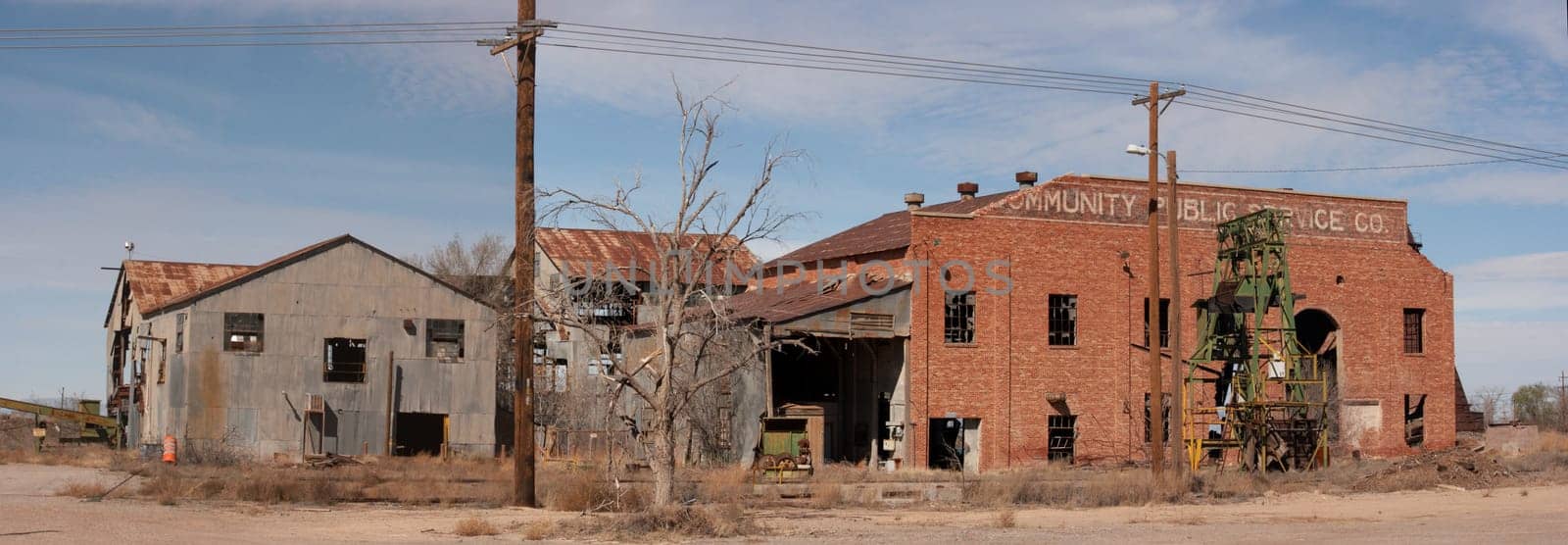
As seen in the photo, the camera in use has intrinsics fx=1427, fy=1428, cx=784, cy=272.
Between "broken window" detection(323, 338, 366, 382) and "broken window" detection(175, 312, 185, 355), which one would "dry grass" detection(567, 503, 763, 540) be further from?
"broken window" detection(175, 312, 185, 355)

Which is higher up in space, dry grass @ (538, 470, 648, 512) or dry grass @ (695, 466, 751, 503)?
dry grass @ (538, 470, 648, 512)

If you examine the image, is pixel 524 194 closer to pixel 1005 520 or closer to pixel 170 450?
pixel 1005 520

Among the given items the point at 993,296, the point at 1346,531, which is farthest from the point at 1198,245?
the point at 1346,531

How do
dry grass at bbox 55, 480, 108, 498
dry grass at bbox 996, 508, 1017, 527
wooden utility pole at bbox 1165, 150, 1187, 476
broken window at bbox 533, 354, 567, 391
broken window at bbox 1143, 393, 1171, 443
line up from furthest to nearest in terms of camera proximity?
broken window at bbox 533, 354, 567, 391 → broken window at bbox 1143, 393, 1171, 443 → wooden utility pole at bbox 1165, 150, 1187, 476 → dry grass at bbox 55, 480, 108, 498 → dry grass at bbox 996, 508, 1017, 527

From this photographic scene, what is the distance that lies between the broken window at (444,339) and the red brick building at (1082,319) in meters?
9.16

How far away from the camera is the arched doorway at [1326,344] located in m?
41.2

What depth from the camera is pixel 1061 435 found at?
38031 millimetres

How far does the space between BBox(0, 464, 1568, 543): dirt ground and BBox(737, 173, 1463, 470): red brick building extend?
10734 millimetres

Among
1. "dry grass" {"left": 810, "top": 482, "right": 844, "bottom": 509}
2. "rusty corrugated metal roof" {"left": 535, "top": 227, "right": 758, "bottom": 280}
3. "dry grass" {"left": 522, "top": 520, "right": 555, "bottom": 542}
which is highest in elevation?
"rusty corrugated metal roof" {"left": 535, "top": 227, "right": 758, "bottom": 280}

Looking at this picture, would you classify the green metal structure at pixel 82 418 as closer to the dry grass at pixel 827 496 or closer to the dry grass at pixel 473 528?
the dry grass at pixel 827 496

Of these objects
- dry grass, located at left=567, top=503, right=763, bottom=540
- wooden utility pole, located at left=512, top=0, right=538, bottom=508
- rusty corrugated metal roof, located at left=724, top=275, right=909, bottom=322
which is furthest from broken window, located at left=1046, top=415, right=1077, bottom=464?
wooden utility pole, located at left=512, top=0, right=538, bottom=508

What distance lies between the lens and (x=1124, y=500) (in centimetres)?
2670

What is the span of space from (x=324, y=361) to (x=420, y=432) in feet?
13.2

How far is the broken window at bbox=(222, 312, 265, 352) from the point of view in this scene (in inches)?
1510
